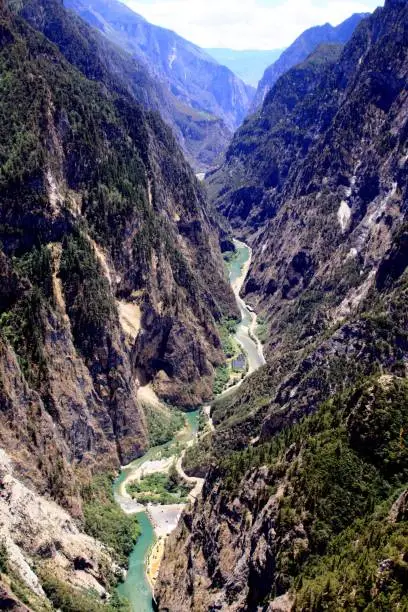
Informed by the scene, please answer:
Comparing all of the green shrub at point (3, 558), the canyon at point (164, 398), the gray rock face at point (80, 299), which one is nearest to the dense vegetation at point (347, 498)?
the canyon at point (164, 398)

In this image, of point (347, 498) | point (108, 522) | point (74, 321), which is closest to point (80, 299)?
point (74, 321)

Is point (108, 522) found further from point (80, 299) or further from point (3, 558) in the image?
point (80, 299)

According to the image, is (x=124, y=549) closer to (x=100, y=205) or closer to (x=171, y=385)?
(x=171, y=385)

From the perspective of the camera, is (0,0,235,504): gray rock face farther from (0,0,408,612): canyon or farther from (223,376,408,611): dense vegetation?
(223,376,408,611): dense vegetation

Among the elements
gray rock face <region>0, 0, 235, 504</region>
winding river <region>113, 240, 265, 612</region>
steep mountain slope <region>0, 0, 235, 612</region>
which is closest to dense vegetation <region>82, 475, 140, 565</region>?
steep mountain slope <region>0, 0, 235, 612</region>

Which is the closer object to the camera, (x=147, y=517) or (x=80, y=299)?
(x=147, y=517)

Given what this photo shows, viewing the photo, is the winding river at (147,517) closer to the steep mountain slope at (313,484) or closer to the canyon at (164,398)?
the canyon at (164,398)

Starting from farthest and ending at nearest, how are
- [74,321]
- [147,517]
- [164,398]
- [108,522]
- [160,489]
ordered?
[164,398], [74,321], [160,489], [147,517], [108,522]
